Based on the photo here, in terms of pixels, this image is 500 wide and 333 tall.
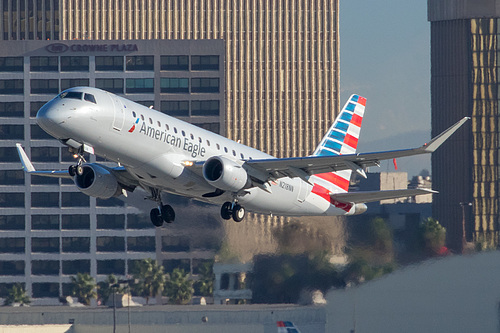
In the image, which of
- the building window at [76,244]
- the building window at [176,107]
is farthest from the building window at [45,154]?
the building window at [176,107]

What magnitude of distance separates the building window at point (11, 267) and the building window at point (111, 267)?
383 inches

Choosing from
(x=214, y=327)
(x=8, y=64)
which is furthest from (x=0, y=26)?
(x=214, y=327)

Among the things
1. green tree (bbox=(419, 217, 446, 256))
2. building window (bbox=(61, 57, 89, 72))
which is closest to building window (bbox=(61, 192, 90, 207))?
building window (bbox=(61, 57, 89, 72))

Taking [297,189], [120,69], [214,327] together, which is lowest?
[214,327]

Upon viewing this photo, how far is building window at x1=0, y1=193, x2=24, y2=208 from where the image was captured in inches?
5433

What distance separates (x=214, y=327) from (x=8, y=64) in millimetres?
79218

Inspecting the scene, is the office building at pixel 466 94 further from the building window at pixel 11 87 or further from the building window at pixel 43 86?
the building window at pixel 11 87

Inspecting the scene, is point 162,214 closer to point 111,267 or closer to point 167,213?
point 167,213

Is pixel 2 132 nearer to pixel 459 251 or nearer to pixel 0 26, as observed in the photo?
pixel 0 26

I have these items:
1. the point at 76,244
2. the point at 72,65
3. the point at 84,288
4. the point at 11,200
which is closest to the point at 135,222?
the point at 76,244

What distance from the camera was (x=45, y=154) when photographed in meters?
142

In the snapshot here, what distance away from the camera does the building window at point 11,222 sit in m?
135

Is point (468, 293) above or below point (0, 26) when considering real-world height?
below

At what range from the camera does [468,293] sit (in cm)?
6938
